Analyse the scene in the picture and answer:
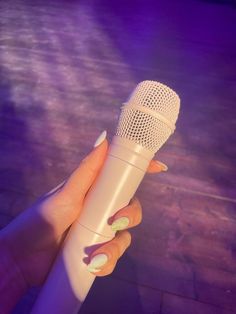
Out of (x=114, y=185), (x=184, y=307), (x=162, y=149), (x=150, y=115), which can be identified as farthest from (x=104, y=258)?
(x=162, y=149)

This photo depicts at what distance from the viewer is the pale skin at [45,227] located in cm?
77

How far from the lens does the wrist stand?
2.59 ft

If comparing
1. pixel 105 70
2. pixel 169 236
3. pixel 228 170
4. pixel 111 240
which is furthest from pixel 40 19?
pixel 111 240

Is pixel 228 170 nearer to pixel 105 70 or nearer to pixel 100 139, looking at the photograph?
pixel 100 139

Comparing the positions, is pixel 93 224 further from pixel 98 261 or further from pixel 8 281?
pixel 8 281

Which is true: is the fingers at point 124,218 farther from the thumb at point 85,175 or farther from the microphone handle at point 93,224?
the thumb at point 85,175

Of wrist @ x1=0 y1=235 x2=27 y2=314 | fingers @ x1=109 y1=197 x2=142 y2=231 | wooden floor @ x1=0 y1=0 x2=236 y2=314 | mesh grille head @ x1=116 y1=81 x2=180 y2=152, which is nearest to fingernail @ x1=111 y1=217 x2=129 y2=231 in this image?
fingers @ x1=109 y1=197 x2=142 y2=231

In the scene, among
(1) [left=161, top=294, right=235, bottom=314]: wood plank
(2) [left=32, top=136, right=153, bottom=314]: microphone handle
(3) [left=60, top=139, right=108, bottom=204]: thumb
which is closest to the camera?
(2) [left=32, top=136, right=153, bottom=314]: microphone handle

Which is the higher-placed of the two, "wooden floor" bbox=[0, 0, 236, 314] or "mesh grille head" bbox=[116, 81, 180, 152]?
"mesh grille head" bbox=[116, 81, 180, 152]

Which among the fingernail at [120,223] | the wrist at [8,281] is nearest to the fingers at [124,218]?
the fingernail at [120,223]

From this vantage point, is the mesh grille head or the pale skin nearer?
the mesh grille head

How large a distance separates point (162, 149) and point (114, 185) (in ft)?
3.65

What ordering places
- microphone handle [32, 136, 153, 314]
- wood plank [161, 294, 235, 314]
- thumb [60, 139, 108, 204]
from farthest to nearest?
1. wood plank [161, 294, 235, 314]
2. thumb [60, 139, 108, 204]
3. microphone handle [32, 136, 153, 314]

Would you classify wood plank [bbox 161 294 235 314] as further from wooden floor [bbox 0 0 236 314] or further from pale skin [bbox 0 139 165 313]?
pale skin [bbox 0 139 165 313]
